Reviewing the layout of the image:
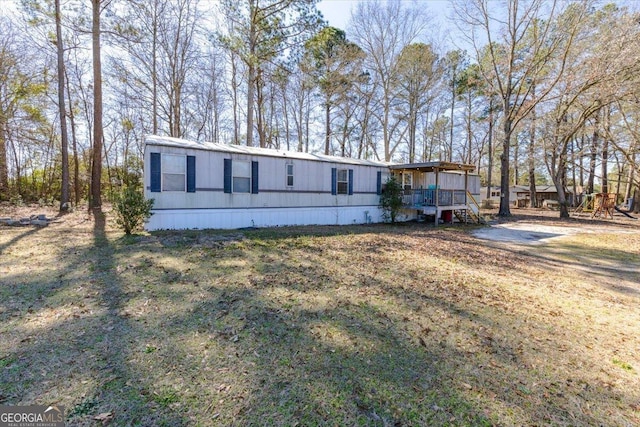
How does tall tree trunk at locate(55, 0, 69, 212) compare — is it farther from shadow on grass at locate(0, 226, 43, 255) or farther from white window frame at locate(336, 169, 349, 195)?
white window frame at locate(336, 169, 349, 195)

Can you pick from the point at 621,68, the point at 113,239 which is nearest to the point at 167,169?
the point at 113,239

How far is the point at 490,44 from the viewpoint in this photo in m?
16.9

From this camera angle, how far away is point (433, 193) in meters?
13.6

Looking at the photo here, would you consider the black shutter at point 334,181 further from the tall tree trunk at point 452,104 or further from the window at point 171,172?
the tall tree trunk at point 452,104

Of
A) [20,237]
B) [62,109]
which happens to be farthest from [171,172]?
[62,109]

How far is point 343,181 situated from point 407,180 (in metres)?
4.10

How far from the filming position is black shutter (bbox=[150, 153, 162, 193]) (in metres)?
8.70

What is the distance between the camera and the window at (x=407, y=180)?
596 inches

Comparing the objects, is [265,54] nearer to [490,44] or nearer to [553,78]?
[490,44]

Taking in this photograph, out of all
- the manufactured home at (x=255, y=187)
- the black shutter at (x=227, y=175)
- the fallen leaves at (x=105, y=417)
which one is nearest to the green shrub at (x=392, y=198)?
the manufactured home at (x=255, y=187)

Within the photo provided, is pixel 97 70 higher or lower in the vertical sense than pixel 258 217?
higher

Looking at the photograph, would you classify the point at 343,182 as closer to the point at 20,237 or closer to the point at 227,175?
the point at 227,175

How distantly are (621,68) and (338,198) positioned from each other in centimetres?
1240

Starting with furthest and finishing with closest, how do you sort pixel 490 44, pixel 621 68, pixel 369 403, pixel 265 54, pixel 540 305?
pixel 490 44 → pixel 265 54 → pixel 621 68 → pixel 540 305 → pixel 369 403
